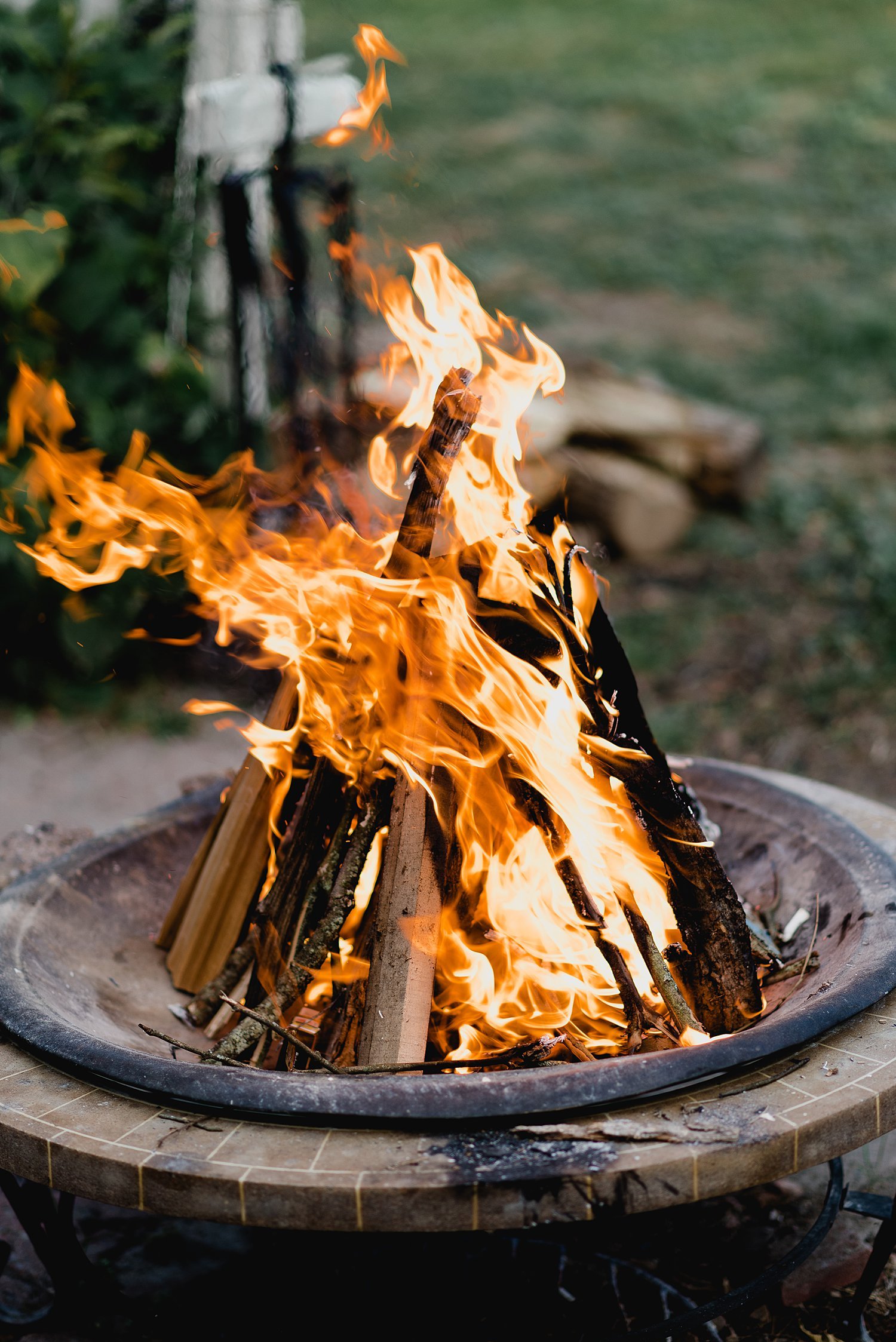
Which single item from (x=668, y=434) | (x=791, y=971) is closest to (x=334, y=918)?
(x=791, y=971)

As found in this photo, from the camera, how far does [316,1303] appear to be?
8.13 feet

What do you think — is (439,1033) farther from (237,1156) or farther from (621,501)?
(621,501)

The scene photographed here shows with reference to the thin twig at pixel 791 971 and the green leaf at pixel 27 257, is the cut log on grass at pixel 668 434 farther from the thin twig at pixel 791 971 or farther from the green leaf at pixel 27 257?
the thin twig at pixel 791 971

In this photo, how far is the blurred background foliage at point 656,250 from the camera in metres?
5.17

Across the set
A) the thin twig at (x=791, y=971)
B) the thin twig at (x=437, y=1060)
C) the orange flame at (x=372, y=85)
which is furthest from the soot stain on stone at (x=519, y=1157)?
the orange flame at (x=372, y=85)

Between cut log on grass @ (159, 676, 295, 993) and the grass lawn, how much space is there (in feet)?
9.63

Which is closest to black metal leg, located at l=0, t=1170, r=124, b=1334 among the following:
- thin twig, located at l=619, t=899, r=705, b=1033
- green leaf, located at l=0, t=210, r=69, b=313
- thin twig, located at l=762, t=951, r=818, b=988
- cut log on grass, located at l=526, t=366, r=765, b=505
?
thin twig, located at l=619, t=899, r=705, b=1033

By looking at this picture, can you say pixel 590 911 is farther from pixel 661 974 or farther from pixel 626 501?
pixel 626 501

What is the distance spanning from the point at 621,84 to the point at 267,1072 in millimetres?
13595

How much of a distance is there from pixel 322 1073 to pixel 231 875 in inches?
24.7

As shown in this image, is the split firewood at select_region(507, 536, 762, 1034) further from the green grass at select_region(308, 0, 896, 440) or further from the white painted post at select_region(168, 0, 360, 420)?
the green grass at select_region(308, 0, 896, 440)

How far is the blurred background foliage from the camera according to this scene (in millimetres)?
5172

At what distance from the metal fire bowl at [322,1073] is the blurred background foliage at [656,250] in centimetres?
225

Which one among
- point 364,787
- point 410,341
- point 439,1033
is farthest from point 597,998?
point 410,341
